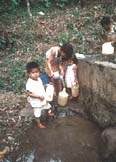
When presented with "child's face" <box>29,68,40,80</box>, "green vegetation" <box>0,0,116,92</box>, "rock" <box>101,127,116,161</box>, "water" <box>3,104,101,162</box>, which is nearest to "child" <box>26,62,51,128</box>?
"child's face" <box>29,68,40,80</box>

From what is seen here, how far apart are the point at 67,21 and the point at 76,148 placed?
661 centimetres

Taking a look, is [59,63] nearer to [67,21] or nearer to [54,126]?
[54,126]

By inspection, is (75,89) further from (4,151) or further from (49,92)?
(4,151)

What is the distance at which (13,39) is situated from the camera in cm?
1159

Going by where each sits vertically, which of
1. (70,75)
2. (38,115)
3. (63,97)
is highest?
(70,75)

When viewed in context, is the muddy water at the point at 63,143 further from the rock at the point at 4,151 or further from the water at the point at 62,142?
the rock at the point at 4,151

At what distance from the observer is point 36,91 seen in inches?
272

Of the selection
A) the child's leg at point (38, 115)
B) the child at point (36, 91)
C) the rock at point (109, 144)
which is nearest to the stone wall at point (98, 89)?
the rock at point (109, 144)

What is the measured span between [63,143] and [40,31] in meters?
5.96

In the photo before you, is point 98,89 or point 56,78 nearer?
point 98,89

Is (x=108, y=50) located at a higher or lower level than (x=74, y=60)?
higher

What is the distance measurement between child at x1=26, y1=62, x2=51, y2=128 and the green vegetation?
215 centimetres

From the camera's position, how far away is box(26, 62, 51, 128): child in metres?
6.81

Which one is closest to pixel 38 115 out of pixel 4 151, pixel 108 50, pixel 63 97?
pixel 63 97
